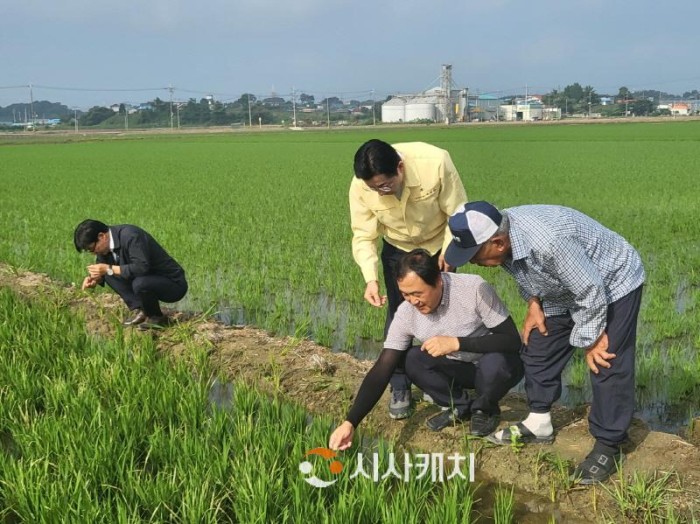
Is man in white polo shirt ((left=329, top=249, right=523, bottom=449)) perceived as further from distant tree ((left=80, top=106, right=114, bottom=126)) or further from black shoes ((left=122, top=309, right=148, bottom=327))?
distant tree ((left=80, top=106, right=114, bottom=126))

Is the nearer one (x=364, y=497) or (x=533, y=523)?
(x=364, y=497)

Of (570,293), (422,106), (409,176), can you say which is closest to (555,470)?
(570,293)

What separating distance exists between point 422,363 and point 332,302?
2633 millimetres

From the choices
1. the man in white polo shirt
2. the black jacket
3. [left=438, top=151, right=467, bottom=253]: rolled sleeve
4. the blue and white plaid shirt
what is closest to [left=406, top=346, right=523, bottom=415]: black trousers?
the man in white polo shirt

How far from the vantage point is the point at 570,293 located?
2523mm

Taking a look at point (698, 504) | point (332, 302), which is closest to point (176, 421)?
point (698, 504)

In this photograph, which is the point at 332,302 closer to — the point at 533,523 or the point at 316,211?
the point at 533,523

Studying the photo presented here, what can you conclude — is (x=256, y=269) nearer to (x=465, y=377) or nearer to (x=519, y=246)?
(x=465, y=377)

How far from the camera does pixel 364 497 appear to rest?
7.39 ft

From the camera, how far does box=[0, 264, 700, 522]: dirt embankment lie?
2.57m

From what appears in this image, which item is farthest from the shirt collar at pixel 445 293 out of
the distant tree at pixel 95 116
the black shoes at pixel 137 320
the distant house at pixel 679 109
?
the distant tree at pixel 95 116

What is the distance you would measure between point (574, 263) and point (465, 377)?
0.92 metres

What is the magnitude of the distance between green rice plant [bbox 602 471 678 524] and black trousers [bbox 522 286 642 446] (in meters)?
0.19

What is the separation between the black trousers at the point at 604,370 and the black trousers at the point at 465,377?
10 centimetres
